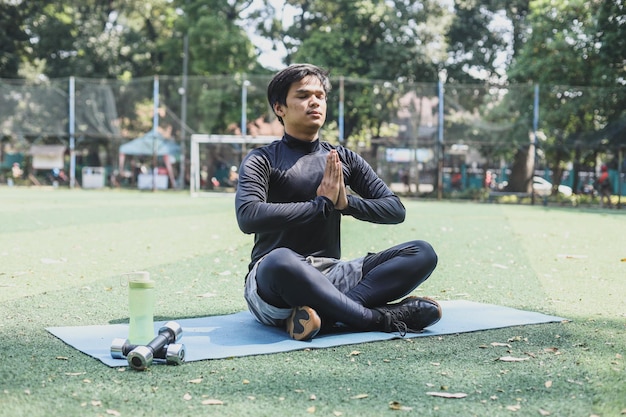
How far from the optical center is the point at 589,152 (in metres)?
22.8

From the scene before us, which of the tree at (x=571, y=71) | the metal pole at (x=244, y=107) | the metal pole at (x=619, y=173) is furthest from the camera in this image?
the metal pole at (x=244, y=107)

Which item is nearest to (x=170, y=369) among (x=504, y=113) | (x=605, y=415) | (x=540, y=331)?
(x=605, y=415)

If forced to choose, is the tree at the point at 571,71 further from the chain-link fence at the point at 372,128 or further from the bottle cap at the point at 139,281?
the bottle cap at the point at 139,281

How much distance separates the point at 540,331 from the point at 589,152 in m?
19.9

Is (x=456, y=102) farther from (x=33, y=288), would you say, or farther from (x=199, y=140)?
(x=33, y=288)

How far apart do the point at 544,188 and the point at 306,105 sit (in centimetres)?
2058

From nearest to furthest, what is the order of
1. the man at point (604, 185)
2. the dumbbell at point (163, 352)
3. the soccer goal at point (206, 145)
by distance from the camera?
the dumbbell at point (163, 352), the man at point (604, 185), the soccer goal at point (206, 145)

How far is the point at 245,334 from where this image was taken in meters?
4.05

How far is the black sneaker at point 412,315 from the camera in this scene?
409 cm

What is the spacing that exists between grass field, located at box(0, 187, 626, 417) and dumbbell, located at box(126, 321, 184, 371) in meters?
0.04

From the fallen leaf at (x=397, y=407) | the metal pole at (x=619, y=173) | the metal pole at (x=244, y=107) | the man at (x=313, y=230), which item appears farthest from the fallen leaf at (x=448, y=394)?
the metal pole at (x=244, y=107)

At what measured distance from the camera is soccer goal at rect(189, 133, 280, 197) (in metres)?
25.2

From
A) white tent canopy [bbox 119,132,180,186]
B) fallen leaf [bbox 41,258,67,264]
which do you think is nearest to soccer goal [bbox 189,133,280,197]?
white tent canopy [bbox 119,132,180,186]

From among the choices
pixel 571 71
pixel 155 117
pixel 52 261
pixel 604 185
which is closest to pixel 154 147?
pixel 155 117
